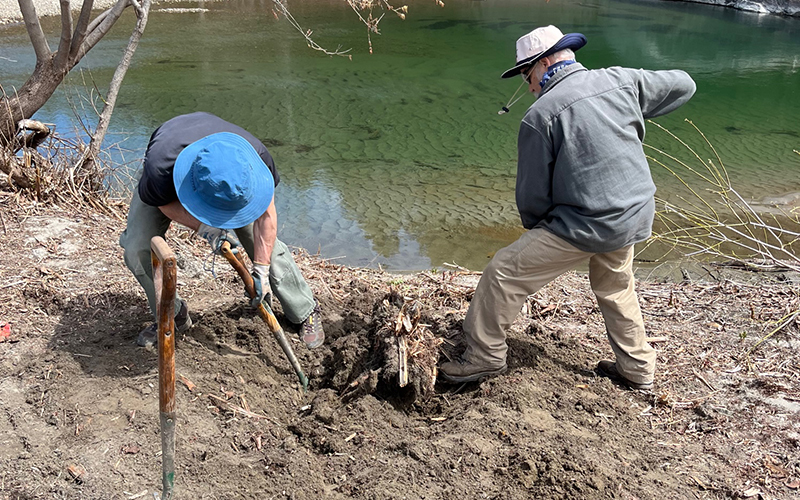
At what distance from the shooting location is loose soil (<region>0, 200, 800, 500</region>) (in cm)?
271

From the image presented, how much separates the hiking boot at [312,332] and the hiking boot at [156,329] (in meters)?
0.67

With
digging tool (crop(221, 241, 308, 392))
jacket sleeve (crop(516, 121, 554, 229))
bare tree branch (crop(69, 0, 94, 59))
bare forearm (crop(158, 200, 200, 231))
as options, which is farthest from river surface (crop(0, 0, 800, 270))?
jacket sleeve (crop(516, 121, 554, 229))

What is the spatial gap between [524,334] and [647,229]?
1.07 meters

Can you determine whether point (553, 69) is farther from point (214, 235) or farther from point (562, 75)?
point (214, 235)

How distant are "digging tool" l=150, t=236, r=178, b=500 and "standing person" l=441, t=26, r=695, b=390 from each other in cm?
159

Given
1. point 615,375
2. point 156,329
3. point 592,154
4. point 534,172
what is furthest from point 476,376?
point 156,329

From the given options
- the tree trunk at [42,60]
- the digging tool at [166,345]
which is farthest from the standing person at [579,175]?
the tree trunk at [42,60]

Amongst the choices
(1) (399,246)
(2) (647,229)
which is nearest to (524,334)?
(2) (647,229)

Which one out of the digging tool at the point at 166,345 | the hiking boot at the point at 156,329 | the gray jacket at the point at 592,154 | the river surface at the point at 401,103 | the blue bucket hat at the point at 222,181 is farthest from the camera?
the river surface at the point at 401,103

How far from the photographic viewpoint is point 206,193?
2.77 m

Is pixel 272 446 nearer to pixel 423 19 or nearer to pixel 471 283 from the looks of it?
pixel 471 283

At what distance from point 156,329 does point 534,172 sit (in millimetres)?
2273

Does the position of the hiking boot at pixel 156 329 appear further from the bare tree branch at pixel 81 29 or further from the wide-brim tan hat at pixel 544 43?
the bare tree branch at pixel 81 29

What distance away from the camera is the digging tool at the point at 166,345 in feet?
6.79
